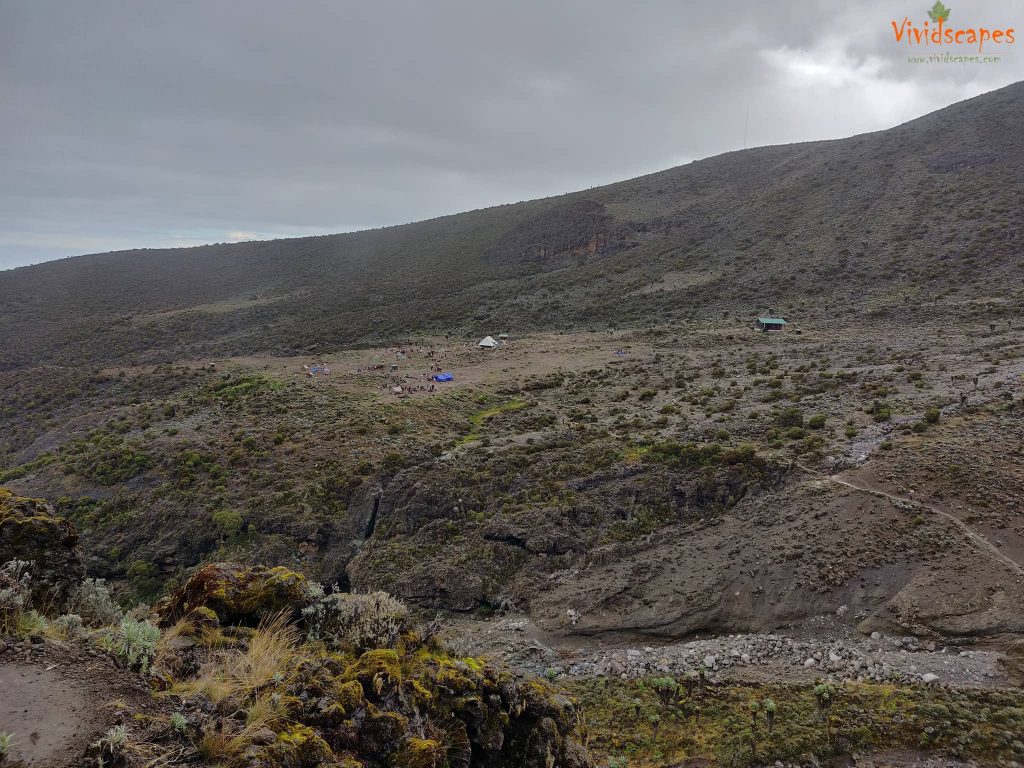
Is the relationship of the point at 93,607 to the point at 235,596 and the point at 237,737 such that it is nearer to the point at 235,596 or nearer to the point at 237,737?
the point at 235,596

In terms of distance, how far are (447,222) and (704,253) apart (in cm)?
5204

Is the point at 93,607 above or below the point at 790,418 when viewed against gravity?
above

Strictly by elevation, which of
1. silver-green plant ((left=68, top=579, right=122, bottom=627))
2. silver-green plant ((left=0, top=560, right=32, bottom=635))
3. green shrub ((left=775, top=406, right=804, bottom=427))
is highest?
silver-green plant ((left=0, top=560, right=32, bottom=635))

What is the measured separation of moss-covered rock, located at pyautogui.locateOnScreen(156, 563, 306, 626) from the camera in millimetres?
5742

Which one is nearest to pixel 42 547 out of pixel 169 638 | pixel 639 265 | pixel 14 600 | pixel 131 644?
pixel 14 600

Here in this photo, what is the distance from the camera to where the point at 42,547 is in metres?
5.47

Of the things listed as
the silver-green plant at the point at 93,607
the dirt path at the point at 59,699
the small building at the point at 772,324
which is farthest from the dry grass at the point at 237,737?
the small building at the point at 772,324

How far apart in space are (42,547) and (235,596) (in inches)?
77.8

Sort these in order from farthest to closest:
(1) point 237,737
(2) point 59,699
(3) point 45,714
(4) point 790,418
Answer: (4) point 790,418 < (1) point 237,737 < (2) point 59,699 < (3) point 45,714

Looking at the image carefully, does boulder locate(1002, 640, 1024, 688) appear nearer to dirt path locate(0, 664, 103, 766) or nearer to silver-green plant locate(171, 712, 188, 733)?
silver-green plant locate(171, 712, 188, 733)

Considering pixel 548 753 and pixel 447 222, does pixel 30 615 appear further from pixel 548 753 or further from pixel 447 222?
pixel 447 222

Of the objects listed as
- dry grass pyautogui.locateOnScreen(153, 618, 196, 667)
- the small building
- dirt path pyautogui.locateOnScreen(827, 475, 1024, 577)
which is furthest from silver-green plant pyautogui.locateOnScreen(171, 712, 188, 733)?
the small building

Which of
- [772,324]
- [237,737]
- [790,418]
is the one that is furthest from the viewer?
[772,324]

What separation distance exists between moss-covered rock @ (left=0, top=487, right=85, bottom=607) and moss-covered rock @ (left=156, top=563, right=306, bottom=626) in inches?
37.4
